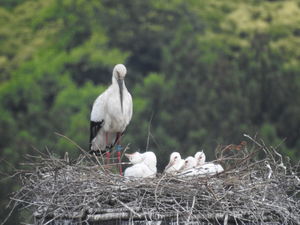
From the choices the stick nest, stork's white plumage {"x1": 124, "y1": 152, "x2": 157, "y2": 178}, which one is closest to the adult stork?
stork's white plumage {"x1": 124, "y1": 152, "x2": 157, "y2": 178}

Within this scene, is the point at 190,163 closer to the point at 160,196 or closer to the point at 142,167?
the point at 142,167

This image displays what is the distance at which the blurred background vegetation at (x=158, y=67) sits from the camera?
2522 centimetres

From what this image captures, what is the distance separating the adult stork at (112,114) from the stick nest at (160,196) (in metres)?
2.08

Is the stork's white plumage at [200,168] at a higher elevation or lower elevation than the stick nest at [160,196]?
lower

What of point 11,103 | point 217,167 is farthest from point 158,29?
point 217,167

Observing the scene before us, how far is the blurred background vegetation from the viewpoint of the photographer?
82.7 feet

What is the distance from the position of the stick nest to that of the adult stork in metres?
2.08

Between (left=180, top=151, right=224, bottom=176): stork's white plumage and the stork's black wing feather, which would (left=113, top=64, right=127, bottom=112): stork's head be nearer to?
the stork's black wing feather

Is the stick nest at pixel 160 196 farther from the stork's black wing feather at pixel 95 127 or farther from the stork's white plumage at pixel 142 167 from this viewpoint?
the stork's black wing feather at pixel 95 127

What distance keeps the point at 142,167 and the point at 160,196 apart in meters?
1.19

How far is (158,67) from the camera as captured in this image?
106 ft

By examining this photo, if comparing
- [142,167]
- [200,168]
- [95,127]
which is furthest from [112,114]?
[200,168]

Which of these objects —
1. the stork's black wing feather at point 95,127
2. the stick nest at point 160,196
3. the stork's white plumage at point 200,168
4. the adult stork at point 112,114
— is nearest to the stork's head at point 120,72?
the adult stork at point 112,114

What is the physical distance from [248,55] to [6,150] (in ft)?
36.0
